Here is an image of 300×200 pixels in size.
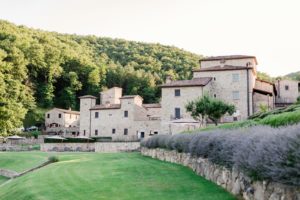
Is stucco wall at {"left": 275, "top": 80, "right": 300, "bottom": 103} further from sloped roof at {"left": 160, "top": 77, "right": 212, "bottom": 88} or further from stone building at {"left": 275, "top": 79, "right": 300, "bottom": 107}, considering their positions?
sloped roof at {"left": 160, "top": 77, "right": 212, "bottom": 88}

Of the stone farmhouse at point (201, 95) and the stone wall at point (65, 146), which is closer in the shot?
the stone wall at point (65, 146)

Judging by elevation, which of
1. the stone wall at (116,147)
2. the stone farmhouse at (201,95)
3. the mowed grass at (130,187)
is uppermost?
the stone farmhouse at (201,95)

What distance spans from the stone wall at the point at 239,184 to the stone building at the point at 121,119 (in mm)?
38462

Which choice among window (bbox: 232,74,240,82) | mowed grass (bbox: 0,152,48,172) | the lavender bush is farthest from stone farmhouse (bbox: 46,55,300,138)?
the lavender bush

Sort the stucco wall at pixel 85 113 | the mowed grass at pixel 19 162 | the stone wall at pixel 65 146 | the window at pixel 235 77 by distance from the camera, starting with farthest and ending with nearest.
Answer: the stucco wall at pixel 85 113
the window at pixel 235 77
the stone wall at pixel 65 146
the mowed grass at pixel 19 162

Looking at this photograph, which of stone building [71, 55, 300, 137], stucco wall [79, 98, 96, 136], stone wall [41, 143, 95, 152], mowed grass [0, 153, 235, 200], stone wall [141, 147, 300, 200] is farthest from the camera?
stucco wall [79, 98, 96, 136]

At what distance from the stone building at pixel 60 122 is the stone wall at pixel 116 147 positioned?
30.1m

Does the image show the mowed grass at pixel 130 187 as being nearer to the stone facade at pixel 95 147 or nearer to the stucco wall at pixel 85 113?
the stone facade at pixel 95 147

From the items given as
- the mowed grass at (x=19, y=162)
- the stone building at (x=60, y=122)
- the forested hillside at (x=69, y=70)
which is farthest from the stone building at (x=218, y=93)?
the forested hillside at (x=69, y=70)

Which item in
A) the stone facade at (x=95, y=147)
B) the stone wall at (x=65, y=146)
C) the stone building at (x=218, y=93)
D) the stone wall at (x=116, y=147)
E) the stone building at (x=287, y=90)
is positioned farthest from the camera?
the stone building at (x=287, y=90)

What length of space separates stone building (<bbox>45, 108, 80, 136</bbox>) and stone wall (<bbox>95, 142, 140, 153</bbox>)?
3014 cm

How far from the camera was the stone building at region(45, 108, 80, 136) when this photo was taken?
72.2 m

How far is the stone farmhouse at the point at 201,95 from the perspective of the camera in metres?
46.6

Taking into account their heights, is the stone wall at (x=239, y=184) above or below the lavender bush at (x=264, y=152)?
below
